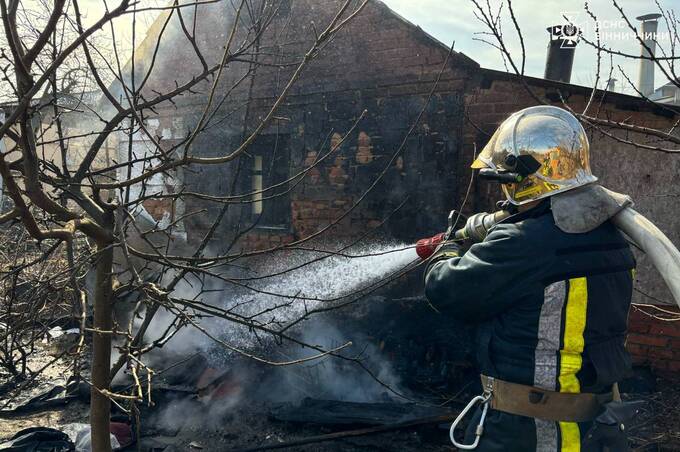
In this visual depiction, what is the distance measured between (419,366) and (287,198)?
12.2ft

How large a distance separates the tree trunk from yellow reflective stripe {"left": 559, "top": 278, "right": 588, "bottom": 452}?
2280 millimetres

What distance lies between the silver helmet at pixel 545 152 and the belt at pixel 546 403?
886mm

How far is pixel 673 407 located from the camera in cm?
511

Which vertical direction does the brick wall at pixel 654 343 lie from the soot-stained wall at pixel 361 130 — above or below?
below

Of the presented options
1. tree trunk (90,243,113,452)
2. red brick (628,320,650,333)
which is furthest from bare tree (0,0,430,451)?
red brick (628,320,650,333)

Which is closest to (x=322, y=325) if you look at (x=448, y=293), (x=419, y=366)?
(x=419, y=366)

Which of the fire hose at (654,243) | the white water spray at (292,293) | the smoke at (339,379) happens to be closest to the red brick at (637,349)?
the smoke at (339,379)

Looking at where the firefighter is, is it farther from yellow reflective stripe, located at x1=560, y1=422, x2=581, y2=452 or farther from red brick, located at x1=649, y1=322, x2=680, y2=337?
red brick, located at x1=649, y1=322, x2=680, y2=337

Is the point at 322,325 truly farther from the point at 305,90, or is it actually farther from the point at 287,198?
the point at 305,90

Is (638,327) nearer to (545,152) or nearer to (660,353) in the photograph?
(660,353)

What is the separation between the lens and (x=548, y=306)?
89.6 inches

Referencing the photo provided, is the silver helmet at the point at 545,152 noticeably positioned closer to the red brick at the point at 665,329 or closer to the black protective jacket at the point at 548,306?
the black protective jacket at the point at 548,306

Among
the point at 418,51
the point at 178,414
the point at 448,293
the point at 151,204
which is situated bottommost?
the point at 178,414

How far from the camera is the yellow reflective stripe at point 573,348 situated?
2.24 metres
